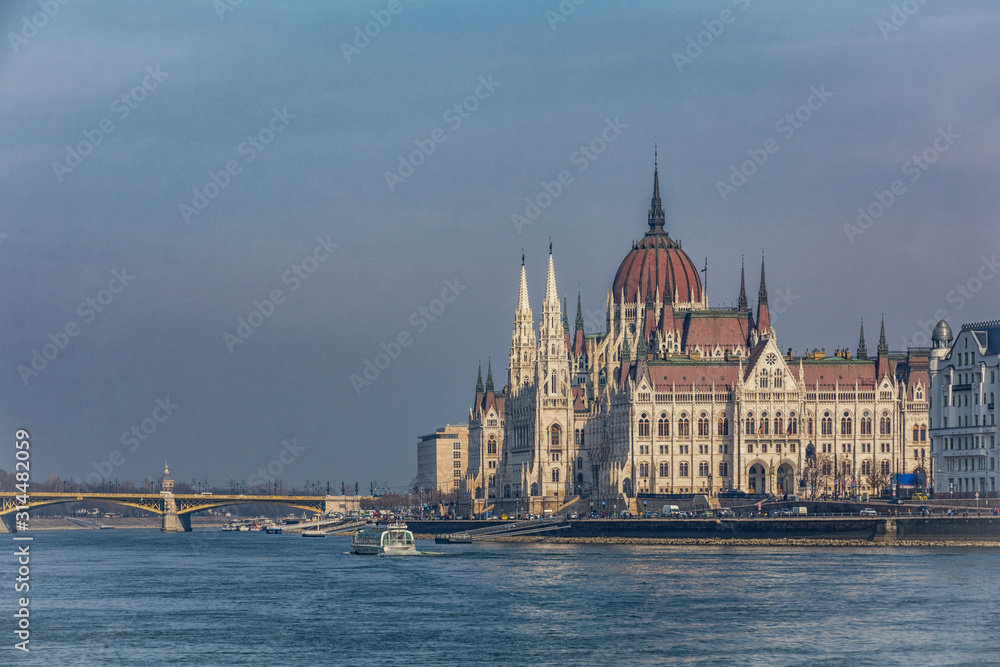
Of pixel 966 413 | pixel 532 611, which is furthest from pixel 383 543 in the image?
pixel 532 611

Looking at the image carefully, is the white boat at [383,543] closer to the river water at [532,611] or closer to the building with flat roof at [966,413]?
the river water at [532,611]

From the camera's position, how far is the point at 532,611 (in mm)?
99125

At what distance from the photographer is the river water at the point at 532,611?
8119cm

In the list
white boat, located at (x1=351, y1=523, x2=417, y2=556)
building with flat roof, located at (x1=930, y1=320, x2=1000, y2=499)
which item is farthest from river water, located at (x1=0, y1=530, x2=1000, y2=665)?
building with flat roof, located at (x1=930, y1=320, x2=1000, y2=499)

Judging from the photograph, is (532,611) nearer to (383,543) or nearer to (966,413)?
(383,543)

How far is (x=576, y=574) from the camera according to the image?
416ft

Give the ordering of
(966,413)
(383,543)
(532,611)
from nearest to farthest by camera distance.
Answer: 1. (532,611)
2. (383,543)
3. (966,413)

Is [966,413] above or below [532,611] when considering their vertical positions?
above

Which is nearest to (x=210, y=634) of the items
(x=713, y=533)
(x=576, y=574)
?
(x=576, y=574)

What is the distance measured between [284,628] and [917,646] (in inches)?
1227

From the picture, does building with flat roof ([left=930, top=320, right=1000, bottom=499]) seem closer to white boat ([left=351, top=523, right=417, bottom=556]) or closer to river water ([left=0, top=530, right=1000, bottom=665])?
river water ([left=0, top=530, right=1000, bottom=665])

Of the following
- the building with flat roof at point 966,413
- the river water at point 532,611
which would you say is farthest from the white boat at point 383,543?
the building with flat roof at point 966,413

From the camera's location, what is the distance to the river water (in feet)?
266

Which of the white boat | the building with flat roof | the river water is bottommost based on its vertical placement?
the river water
